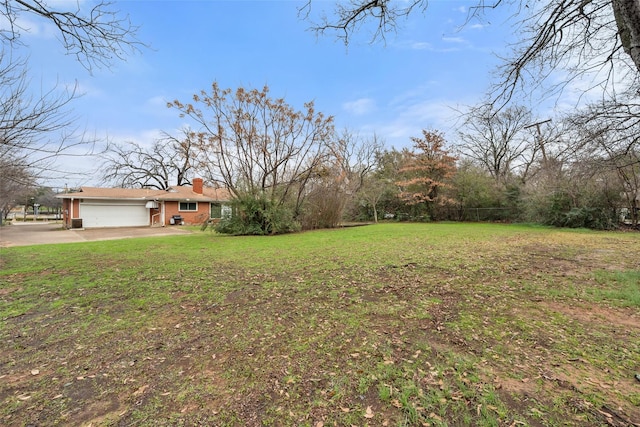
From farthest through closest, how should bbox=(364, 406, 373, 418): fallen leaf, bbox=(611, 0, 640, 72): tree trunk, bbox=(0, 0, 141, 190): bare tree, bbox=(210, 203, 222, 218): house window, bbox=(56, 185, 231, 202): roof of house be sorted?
bbox=(56, 185, 231, 202): roof of house, bbox=(210, 203, 222, 218): house window, bbox=(0, 0, 141, 190): bare tree, bbox=(611, 0, 640, 72): tree trunk, bbox=(364, 406, 373, 418): fallen leaf

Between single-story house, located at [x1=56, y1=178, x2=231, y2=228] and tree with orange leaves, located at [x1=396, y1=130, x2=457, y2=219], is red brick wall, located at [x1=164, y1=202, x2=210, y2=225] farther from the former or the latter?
tree with orange leaves, located at [x1=396, y1=130, x2=457, y2=219]

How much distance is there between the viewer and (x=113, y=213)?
19922 millimetres

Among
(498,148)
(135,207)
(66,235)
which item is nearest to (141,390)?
(66,235)

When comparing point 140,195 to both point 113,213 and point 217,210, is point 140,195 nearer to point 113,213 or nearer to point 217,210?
point 113,213

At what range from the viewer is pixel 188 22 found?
530 centimetres

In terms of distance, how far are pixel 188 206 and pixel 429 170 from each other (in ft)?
60.2

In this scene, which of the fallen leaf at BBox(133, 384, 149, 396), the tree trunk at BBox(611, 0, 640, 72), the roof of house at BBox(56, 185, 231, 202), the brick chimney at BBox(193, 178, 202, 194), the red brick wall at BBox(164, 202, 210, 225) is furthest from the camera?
the brick chimney at BBox(193, 178, 202, 194)

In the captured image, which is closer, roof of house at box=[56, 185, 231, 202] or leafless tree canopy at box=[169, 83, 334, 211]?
leafless tree canopy at box=[169, 83, 334, 211]

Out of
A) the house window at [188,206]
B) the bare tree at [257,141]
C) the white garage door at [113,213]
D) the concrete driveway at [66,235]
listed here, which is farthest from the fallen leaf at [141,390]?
the white garage door at [113,213]

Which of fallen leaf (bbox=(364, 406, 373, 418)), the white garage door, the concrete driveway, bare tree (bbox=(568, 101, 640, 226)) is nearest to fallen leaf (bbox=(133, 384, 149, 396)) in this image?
fallen leaf (bbox=(364, 406, 373, 418))

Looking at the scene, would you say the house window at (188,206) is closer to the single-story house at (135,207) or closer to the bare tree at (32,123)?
the single-story house at (135,207)

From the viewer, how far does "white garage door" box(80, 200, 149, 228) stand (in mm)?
18969

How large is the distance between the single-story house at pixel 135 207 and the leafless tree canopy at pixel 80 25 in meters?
14.8

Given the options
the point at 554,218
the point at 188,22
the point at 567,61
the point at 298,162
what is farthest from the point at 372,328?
the point at 554,218
